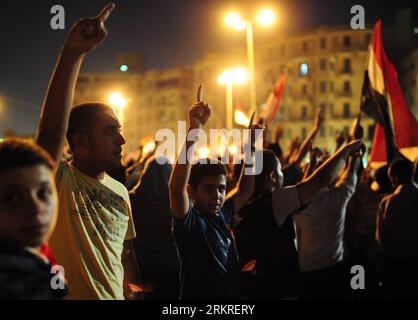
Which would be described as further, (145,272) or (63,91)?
(145,272)

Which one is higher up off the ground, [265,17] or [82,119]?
[265,17]

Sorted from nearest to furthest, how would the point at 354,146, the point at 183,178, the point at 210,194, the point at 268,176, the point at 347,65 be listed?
the point at 183,178, the point at 210,194, the point at 268,176, the point at 354,146, the point at 347,65

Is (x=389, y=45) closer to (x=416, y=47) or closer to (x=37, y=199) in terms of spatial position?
(x=416, y=47)

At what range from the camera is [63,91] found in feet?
8.46

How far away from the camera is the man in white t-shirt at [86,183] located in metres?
2.59

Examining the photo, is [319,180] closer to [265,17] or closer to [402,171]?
[402,171]

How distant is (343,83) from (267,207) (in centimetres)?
7589

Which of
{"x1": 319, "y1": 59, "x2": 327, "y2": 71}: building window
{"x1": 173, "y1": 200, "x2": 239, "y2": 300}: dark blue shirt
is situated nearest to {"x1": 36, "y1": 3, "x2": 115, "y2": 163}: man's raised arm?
{"x1": 173, "y1": 200, "x2": 239, "y2": 300}: dark blue shirt

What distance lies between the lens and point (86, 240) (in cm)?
281

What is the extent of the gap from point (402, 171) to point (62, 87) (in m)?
4.86

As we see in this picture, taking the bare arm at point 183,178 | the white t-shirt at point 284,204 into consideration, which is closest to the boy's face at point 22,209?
the bare arm at point 183,178

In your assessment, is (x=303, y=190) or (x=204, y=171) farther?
(x=303, y=190)

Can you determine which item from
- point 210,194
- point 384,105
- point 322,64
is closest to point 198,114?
point 210,194
